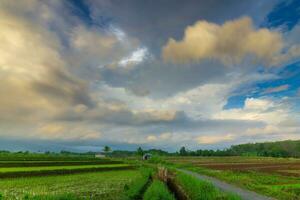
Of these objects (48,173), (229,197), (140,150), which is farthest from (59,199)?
(140,150)

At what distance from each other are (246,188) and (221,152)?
159 meters

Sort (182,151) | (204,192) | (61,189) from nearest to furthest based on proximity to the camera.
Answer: (204,192), (61,189), (182,151)

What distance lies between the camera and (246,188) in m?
27.0

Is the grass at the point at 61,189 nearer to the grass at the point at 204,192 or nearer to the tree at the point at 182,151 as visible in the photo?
the grass at the point at 204,192

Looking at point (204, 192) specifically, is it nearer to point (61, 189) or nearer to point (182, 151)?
point (61, 189)

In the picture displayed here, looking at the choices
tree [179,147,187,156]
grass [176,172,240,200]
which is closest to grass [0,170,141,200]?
grass [176,172,240,200]

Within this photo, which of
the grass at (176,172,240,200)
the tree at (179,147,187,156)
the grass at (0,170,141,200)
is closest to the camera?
the grass at (176,172,240,200)

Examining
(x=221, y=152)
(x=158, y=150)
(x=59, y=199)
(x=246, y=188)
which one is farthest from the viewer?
(x=158, y=150)

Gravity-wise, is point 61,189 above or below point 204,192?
above

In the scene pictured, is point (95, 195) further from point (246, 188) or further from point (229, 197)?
point (246, 188)

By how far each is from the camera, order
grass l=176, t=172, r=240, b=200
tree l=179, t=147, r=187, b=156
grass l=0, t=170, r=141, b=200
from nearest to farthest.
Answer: grass l=176, t=172, r=240, b=200, grass l=0, t=170, r=141, b=200, tree l=179, t=147, r=187, b=156

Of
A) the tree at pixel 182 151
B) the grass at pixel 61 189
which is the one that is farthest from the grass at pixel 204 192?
the tree at pixel 182 151

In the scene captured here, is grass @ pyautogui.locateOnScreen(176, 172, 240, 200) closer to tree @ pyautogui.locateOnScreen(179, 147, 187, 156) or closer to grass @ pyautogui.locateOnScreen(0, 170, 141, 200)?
grass @ pyautogui.locateOnScreen(0, 170, 141, 200)

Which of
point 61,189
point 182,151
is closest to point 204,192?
point 61,189
